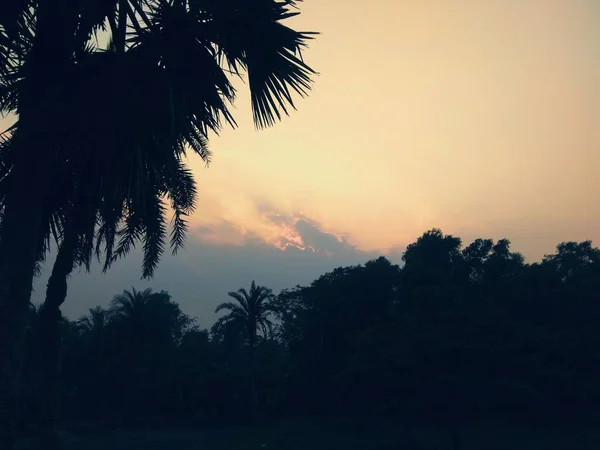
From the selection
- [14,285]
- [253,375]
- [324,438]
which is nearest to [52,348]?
[14,285]

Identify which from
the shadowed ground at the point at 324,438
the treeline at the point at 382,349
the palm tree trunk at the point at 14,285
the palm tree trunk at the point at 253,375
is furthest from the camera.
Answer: the palm tree trunk at the point at 253,375

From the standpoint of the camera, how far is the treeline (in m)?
26.5

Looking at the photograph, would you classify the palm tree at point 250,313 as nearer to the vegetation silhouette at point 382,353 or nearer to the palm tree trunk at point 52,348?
the vegetation silhouette at point 382,353

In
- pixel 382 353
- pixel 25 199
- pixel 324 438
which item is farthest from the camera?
pixel 324 438

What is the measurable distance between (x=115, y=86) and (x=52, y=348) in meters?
10.0

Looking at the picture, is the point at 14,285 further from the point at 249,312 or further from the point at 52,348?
the point at 249,312

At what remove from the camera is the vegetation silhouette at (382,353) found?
26.5 m

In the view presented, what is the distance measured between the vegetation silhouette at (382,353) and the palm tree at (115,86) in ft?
72.5

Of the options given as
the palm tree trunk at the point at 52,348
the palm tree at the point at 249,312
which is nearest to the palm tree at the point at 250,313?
the palm tree at the point at 249,312

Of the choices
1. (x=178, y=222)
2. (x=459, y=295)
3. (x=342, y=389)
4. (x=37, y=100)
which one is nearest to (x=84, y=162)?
(x=37, y=100)

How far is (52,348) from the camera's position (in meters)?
13.6

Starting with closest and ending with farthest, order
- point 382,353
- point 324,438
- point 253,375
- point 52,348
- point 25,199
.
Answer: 1. point 25,199
2. point 52,348
3. point 382,353
4. point 324,438
5. point 253,375

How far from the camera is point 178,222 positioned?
14.4 m

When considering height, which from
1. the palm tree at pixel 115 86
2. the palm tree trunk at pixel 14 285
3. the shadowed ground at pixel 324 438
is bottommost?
the shadowed ground at pixel 324 438
